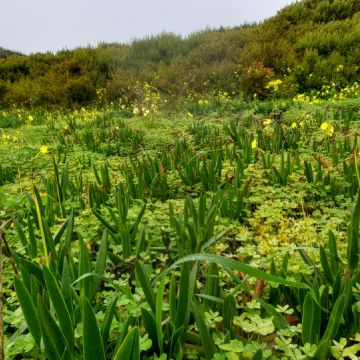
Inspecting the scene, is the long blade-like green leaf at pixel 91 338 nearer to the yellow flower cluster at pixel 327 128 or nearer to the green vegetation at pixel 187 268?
the green vegetation at pixel 187 268

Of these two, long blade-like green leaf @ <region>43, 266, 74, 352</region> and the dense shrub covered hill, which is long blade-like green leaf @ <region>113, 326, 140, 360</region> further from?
the dense shrub covered hill

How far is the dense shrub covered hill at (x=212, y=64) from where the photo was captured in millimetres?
11695

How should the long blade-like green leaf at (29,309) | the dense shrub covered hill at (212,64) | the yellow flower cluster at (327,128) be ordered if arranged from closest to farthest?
1. the long blade-like green leaf at (29,309)
2. the yellow flower cluster at (327,128)
3. the dense shrub covered hill at (212,64)

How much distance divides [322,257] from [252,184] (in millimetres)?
1539

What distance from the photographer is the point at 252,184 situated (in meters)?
2.81

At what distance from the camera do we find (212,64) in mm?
13719

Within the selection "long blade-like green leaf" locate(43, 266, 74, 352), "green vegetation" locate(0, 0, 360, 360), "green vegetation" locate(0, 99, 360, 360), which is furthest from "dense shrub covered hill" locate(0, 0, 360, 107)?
"long blade-like green leaf" locate(43, 266, 74, 352)

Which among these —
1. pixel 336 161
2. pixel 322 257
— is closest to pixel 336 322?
pixel 322 257

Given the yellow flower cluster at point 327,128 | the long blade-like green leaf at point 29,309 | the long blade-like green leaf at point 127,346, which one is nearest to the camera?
the long blade-like green leaf at point 127,346

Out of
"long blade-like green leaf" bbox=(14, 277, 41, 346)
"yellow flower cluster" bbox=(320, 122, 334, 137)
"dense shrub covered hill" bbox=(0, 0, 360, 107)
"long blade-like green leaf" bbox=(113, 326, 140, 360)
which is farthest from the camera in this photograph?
"dense shrub covered hill" bbox=(0, 0, 360, 107)

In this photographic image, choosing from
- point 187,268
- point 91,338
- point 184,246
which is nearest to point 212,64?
point 184,246

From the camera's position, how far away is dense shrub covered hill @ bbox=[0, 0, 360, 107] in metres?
11.7

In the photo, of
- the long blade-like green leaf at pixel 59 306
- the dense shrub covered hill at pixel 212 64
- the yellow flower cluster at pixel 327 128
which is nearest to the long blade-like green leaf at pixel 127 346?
the long blade-like green leaf at pixel 59 306

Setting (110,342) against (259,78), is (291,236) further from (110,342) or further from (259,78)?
(259,78)
